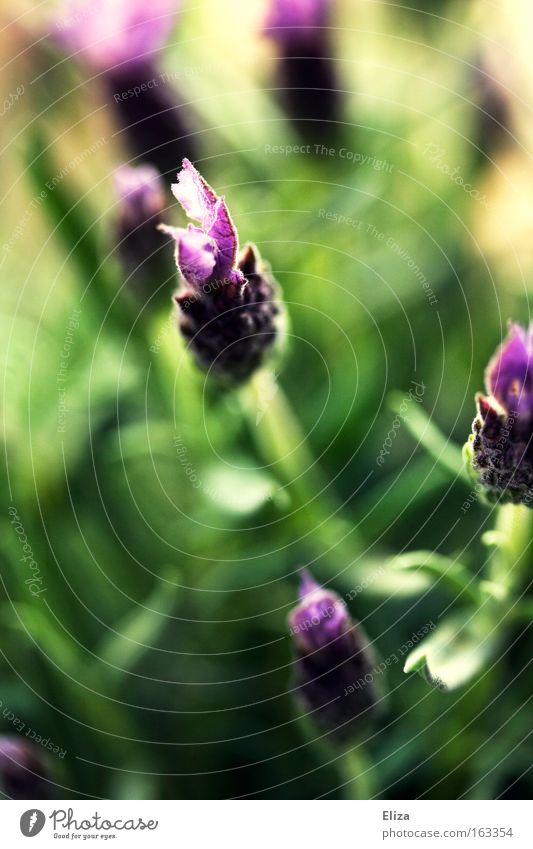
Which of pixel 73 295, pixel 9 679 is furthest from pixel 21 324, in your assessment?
pixel 9 679

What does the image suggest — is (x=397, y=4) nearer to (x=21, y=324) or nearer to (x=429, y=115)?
(x=429, y=115)

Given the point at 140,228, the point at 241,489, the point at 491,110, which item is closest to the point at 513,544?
the point at 241,489

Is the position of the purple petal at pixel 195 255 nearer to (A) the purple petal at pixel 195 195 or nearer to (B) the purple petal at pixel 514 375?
(A) the purple petal at pixel 195 195

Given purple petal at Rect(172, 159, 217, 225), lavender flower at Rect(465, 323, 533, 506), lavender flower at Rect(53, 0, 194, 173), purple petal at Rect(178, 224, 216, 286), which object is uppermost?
lavender flower at Rect(53, 0, 194, 173)

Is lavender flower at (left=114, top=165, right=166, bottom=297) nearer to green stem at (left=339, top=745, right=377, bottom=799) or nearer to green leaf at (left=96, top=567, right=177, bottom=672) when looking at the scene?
green leaf at (left=96, top=567, right=177, bottom=672)

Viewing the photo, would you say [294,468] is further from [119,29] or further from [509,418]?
[119,29]

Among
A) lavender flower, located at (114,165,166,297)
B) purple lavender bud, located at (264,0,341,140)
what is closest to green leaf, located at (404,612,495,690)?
lavender flower, located at (114,165,166,297)

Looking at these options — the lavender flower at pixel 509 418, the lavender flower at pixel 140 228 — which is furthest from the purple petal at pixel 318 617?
the lavender flower at pixel 140 228
